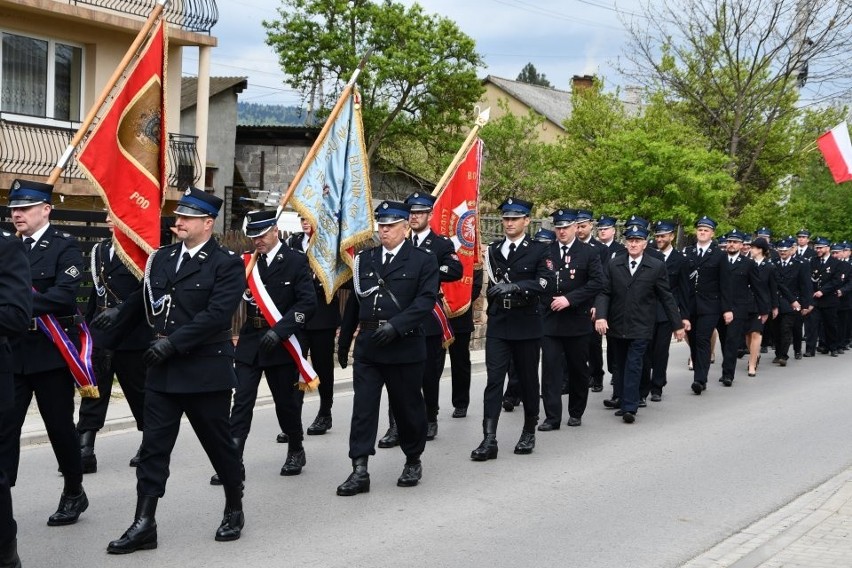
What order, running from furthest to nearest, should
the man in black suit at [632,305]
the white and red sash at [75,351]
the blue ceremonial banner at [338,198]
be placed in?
the man in black suit at [632,305]
the blue ceremonial banner at [338,198]
the white and red sash at [75,351]

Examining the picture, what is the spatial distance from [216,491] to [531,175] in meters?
26.5

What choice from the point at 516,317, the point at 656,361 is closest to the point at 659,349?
the point at 656,361

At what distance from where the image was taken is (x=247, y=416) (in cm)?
802

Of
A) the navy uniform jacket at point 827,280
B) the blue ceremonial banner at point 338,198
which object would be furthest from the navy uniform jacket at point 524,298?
the navy uniform jacket at point 827,280

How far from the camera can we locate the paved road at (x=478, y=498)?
21.4 ft

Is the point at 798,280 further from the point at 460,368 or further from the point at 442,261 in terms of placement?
the point at 442,261

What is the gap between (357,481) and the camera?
791cm

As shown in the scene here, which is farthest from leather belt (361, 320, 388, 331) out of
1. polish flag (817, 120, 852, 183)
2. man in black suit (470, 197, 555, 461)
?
polish flag (817, 120, 852, 183)

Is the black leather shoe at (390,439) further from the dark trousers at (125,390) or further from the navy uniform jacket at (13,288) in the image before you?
the navy uniform jacket at (13,288)

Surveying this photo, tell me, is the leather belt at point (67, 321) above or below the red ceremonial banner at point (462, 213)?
below

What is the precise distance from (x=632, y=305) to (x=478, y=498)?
4.38 m

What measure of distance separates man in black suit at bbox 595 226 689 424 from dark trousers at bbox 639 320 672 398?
73cm

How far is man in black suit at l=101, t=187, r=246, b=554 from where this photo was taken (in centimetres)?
627

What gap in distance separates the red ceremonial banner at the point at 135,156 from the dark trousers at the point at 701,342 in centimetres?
775
